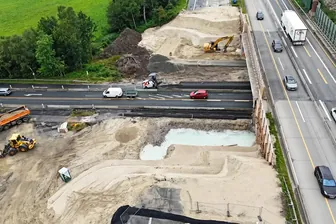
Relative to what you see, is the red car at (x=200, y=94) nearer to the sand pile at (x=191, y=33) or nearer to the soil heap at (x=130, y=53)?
the soil heap at (x=130, y=53)

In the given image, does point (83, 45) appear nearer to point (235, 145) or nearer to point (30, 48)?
point (30, 48)

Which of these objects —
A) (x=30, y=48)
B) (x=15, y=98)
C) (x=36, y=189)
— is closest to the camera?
(x=36, y=189)

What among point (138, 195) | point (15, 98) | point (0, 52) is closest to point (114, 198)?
point (138, 195)

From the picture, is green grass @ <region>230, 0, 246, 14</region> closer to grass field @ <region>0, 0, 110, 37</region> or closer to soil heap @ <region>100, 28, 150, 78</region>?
soil heap @ <region>100, 28, 150, 78</region>

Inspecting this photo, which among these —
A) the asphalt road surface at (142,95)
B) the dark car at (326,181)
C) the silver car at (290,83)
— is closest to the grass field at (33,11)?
the asphalt road surface at (142,95)

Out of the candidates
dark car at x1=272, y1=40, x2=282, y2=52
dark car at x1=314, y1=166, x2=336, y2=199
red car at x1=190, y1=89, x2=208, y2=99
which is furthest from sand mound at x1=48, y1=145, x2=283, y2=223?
dark car at x1=272, y1=40, x2=282, y2=52

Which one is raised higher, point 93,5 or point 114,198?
point 93,5

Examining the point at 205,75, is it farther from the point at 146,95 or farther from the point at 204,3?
the point at 204,3
